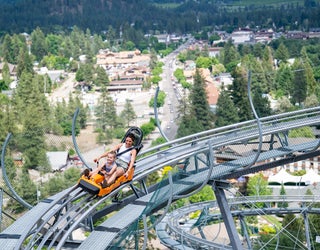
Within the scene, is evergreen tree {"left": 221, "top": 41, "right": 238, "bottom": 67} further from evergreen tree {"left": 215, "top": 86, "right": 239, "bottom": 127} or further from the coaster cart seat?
the coaster cart seat

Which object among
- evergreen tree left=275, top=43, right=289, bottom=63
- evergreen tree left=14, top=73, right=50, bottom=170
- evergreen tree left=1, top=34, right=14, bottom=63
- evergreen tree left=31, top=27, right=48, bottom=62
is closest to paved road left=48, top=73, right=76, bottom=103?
evergreen tree left=14, top=73, right=50, bottom=170

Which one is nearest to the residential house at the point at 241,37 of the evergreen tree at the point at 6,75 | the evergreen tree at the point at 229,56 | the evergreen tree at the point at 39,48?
the evergreen tree at the point at 229,56

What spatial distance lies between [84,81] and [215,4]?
2074 inches

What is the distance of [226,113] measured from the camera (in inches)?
893

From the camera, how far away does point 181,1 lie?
293 feet

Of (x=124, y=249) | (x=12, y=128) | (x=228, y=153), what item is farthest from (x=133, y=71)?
(x=124, y=249)

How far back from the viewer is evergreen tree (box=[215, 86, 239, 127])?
888 inches

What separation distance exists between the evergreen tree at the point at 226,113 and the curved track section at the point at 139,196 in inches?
614

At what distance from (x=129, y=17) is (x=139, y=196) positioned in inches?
2554

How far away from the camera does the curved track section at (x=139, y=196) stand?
4938 millimetres

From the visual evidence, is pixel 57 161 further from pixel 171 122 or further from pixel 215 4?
pixel 215 4

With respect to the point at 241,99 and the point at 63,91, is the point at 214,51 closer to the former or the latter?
the point at 63,91

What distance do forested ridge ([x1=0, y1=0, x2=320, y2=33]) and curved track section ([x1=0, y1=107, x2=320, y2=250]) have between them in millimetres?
49170

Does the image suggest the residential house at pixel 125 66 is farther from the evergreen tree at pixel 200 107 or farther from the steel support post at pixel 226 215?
the steel support post at pixel 226 215
